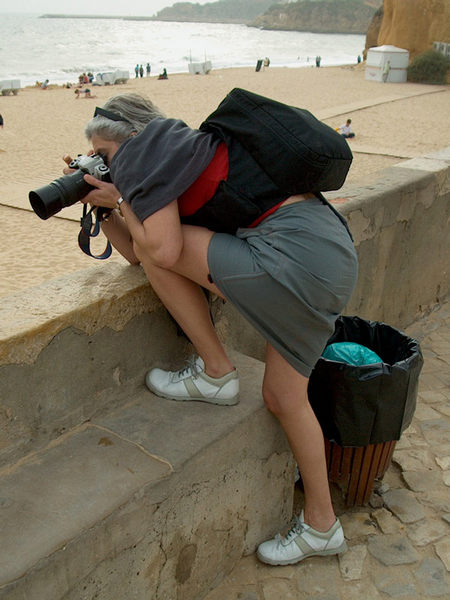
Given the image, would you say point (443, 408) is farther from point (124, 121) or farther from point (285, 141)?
point (124, 121)

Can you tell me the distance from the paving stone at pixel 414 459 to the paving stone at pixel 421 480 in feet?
0.10

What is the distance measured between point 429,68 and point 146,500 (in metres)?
28.5

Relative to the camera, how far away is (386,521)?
2498 millimetres

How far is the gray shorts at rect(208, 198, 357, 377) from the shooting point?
179cm

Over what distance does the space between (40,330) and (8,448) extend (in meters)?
0.34

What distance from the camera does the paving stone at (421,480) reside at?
270cm

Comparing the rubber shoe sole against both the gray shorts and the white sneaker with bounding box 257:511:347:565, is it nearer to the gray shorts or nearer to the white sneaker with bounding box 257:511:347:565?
the white sneaker with bounding box 257:511:347:565

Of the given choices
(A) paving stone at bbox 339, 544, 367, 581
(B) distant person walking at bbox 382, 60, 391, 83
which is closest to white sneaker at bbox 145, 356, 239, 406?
(A) paving stone at bbox 339, 544, 367, 581

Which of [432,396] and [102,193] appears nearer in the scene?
[102,193]

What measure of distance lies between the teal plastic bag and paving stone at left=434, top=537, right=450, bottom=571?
2.32 feet

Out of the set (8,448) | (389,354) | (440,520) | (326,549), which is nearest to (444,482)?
(440,520)

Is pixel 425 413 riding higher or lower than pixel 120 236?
lower

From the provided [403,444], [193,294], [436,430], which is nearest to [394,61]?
[436,430]

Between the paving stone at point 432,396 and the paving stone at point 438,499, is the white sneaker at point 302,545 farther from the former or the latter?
the paving stone at point 432,396
